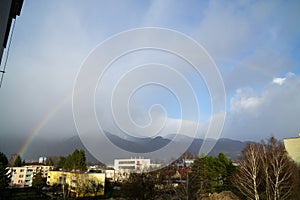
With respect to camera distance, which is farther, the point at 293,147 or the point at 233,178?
the point at 233,178

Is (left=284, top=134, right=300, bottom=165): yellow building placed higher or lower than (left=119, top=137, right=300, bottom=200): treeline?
higher

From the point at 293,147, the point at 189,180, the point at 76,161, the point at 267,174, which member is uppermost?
the point at 293,147

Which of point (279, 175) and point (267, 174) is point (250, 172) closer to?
point (279, 175)

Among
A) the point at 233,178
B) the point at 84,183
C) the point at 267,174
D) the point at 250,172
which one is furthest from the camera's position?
the point at 84,183

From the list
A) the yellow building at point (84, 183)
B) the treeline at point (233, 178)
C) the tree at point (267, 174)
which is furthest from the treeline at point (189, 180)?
the yellow building at point (84, 183)

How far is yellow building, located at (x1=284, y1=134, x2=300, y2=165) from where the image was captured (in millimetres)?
18495

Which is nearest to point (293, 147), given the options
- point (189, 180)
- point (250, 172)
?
point (250, 172)

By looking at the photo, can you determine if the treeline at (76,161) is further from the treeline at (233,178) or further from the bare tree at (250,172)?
the bare tree at (250,172)

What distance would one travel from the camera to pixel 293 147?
62.3ft

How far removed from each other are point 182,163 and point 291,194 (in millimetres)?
11144

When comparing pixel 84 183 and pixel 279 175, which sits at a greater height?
pixel 279 175

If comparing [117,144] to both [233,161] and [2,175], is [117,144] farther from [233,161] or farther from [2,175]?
[2,175]

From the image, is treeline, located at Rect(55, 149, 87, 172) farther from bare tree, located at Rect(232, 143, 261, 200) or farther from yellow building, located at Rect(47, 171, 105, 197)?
bare tree, located at Rect(232, 143, 261, 200)

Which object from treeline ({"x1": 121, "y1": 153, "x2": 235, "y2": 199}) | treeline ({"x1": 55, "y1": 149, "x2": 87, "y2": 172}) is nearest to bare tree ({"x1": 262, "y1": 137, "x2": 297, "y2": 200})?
treeline ({"x1": 121, "y1": 153, "x2": 235, "y2": 199})
